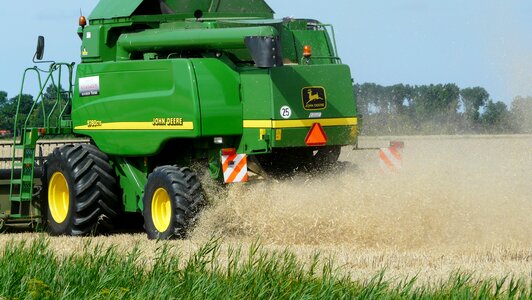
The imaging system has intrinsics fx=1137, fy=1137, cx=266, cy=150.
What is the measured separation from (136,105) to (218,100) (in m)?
1.24

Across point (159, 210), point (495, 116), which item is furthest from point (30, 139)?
point (495, 116)

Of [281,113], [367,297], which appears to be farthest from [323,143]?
[367,297]

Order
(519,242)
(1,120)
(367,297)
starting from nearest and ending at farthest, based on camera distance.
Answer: (367,297) → (519,242) → (1,120)

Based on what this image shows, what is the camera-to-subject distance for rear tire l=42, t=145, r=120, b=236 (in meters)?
12.6

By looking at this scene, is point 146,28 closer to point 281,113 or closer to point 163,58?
point 163,58

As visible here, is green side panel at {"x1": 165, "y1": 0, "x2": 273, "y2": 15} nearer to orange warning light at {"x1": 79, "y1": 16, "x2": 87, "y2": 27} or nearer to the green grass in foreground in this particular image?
orange warning light at {"x1": 79, "y1": 16, "x2": 87, "y2": 27}

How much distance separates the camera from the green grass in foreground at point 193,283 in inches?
256

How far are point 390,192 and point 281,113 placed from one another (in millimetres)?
1317

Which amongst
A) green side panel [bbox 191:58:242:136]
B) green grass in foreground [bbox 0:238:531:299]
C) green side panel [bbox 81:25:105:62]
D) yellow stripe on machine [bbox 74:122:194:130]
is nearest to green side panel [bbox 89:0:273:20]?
green side panel [bbox 81:25:105:62]

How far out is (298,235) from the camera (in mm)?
10945

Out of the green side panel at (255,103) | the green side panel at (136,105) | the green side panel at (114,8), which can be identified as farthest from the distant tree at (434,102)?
the green side panel at (255,103)

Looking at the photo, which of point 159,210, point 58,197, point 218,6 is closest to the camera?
point 159,210

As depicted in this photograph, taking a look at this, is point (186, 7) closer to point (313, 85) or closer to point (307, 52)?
point (307, 52)

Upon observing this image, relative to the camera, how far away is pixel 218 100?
1121 centimetres
